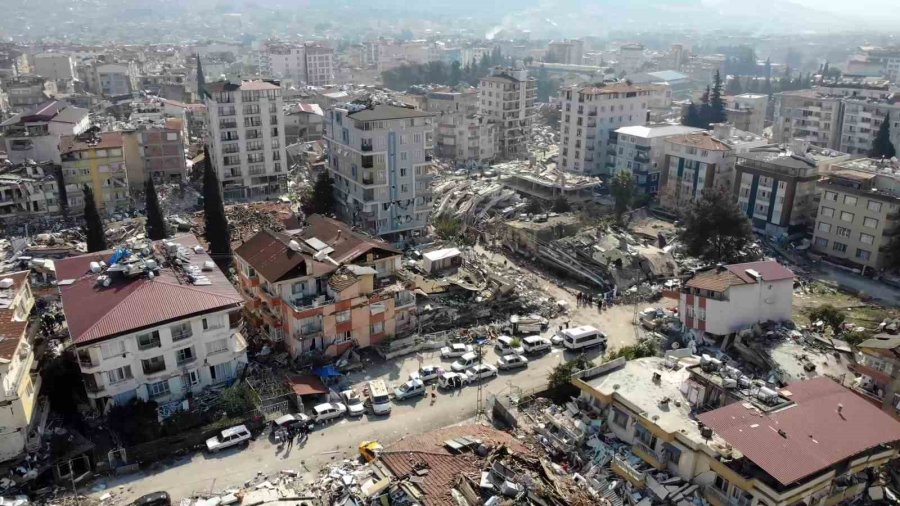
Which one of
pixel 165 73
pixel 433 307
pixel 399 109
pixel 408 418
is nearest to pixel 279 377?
pixel 408 418

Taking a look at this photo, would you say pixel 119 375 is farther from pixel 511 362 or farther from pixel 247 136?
pixel 247 136

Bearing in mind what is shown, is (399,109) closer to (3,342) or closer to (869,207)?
(3,342)

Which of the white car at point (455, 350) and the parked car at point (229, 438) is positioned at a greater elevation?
the parked car at point (229, 438)

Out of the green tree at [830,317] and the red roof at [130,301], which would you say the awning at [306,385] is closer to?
the red roof at [130,301]

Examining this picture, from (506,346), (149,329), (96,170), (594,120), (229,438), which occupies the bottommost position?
(506,346)

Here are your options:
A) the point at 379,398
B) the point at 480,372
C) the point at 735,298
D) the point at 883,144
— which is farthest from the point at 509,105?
the point at 379,398

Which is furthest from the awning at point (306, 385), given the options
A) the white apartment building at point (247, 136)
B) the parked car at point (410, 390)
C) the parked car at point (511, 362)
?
the white apartment building at point (247, 136)

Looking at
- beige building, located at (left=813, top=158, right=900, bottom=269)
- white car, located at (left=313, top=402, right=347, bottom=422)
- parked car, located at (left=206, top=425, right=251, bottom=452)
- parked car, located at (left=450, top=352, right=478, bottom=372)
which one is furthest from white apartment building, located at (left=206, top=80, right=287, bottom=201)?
beige building, located at (left=813, top=158, right=900, bottom=269)
